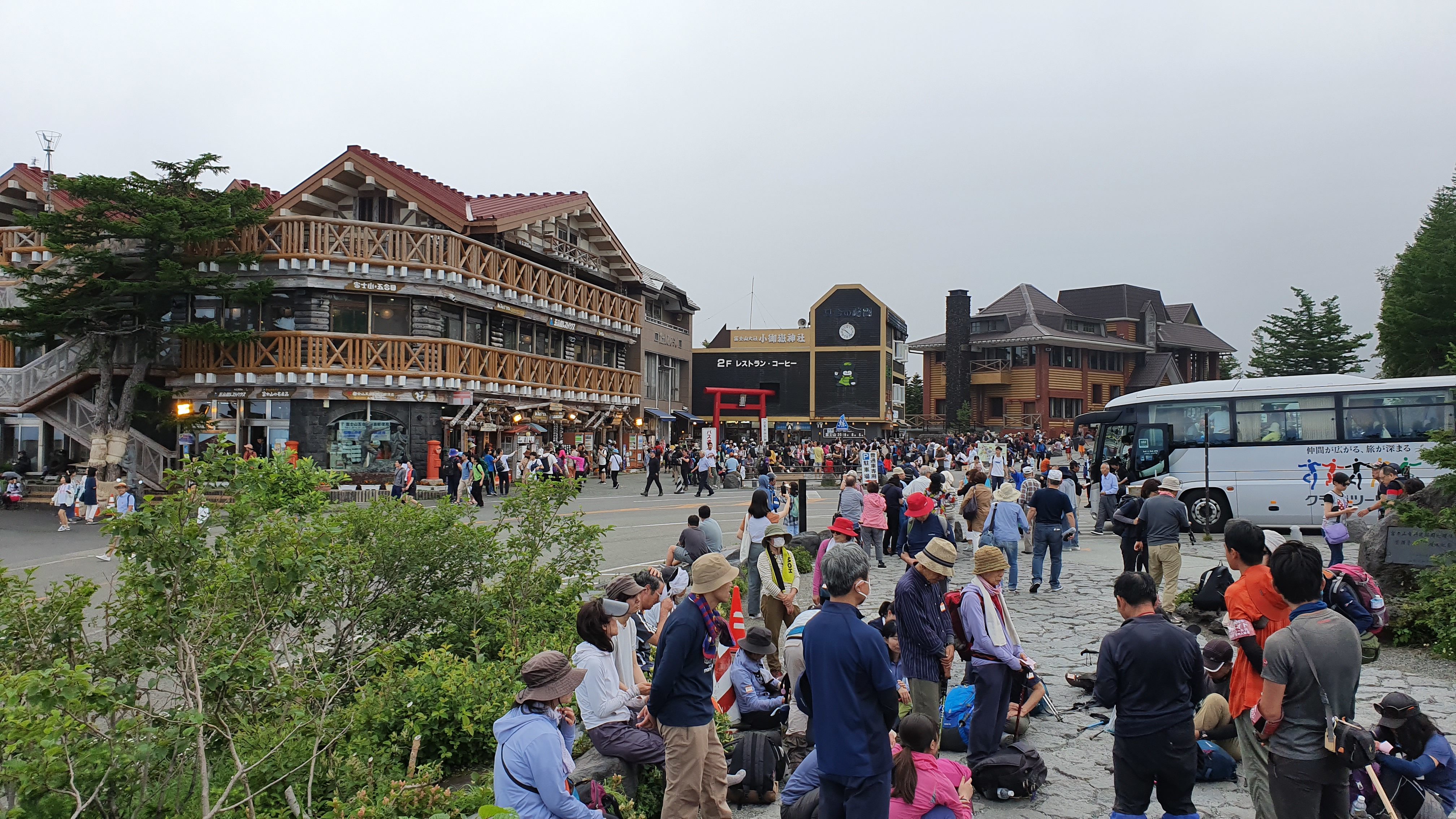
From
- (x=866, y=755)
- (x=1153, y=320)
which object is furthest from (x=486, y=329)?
(x=1153, y=320)

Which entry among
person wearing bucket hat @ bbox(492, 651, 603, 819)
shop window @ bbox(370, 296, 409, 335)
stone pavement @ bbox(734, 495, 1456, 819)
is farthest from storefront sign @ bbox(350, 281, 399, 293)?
person wearing bucket hat @ bbox(492, 651, 603, 819)

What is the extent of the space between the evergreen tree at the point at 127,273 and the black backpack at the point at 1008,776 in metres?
22.8

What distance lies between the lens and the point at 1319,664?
3.81m

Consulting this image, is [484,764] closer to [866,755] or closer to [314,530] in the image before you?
[314,530]

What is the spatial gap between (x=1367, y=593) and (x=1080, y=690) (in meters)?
2.49

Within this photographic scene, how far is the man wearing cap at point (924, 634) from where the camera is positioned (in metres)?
5.53

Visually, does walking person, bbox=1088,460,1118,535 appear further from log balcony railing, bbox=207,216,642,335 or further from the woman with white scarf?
log balcony railing, bbox=207,216,642,335

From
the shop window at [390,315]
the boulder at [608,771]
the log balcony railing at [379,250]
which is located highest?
the log balcony railing at [379,250]

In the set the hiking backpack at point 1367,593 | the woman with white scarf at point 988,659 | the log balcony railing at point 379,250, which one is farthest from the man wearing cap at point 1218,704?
the log balcony railing at point 379,250

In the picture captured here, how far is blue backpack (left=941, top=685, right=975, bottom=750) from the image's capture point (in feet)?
20.3

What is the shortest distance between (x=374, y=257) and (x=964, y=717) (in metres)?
22.3

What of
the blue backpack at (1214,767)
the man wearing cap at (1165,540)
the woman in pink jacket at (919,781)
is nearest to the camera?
the woman in pink jacket at (919,781)

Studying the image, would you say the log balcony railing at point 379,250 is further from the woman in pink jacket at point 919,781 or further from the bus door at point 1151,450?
the woman in pink jacket at point 919,781

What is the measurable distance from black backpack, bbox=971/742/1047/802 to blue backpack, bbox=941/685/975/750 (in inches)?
22.3
